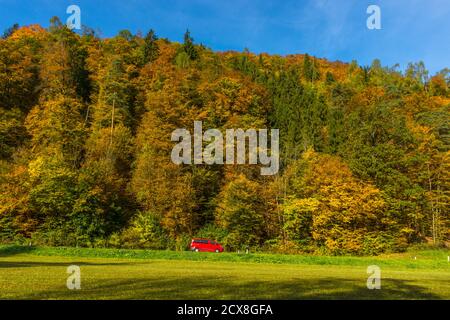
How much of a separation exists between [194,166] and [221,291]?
48.3 meters

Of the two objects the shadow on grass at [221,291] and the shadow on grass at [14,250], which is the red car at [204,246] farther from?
the shadow on grass at [221,291]

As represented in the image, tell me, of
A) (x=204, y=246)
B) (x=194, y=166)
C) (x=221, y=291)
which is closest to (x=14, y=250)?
(x=204, y=246)

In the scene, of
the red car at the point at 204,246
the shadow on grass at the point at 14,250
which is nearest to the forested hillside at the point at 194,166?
the red car at the point at 204,246

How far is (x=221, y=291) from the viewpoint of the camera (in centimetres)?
1297

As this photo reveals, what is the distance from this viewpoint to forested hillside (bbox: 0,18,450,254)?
49.0 metres

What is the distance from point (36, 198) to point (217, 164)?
85.6 feet

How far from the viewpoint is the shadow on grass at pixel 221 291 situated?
1177cm

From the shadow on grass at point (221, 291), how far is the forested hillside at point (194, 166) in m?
32.7

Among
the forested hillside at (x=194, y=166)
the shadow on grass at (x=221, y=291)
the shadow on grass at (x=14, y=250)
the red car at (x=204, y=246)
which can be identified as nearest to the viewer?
the shadow on grass at (x=221, y=291)

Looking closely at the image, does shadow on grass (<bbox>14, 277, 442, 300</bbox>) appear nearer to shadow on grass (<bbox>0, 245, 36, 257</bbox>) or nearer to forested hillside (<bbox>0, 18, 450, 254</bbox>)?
shadow on grass (<bbox>0, 245, 36, 257</bbox>)

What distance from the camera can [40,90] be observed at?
74.1 meters
